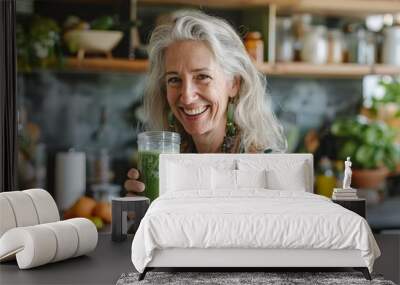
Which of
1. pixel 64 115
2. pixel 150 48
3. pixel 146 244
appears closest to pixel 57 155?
pixel 64 115

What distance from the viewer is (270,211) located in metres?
4.76

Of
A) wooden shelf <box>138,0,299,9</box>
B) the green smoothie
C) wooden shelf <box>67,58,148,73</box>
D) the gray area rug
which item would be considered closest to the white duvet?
the gray area rug

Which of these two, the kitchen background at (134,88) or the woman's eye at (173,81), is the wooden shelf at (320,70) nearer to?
the kitchen background at (134,88)

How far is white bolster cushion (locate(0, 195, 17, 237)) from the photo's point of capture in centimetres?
524

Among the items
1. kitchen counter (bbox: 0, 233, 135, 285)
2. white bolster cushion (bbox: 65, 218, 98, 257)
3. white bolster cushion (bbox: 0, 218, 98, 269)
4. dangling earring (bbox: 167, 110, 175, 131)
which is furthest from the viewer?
dangling earring (bbox: 167, 110, 175, 131)

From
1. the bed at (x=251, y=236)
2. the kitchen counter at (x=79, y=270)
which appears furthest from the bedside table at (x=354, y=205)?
the kitchen counter at (x=79, y=270)

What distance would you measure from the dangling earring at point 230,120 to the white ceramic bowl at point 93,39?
1.20 m

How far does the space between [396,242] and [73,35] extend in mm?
3423

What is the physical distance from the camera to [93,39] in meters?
6.91

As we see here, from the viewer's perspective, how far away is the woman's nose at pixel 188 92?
672 cm

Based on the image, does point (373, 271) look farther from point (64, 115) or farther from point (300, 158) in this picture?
point (64, 115)

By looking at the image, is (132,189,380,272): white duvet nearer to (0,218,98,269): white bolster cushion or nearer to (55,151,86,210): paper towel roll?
(0,218,98,269): white bolster cushion

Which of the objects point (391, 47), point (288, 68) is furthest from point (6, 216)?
point (391, 47)

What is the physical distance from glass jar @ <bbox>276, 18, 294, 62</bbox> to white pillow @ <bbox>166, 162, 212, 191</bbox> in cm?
154
